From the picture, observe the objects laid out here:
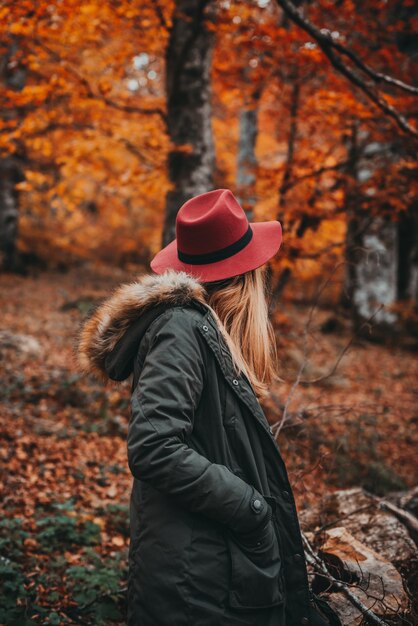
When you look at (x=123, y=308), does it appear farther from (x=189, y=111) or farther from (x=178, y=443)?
(x=189, y=111)

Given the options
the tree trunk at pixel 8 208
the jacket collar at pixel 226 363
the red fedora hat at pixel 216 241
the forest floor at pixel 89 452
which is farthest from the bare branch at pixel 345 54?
the tree trunk at pixel 8 208

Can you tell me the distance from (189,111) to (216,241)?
15.6 feet

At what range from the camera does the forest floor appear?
3.06 meters

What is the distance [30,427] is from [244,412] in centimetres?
416

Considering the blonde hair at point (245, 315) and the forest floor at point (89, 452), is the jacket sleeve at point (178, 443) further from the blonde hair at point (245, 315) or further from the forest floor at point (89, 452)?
the forest floor at point (89, 452)

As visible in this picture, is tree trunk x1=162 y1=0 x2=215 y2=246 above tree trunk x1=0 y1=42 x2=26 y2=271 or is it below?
above

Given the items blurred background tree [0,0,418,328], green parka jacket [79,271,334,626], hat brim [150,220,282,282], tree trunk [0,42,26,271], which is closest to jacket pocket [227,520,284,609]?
green parka jacket [79,271,334,626]

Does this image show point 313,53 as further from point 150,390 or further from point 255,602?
point 255,602

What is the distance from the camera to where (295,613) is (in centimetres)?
196

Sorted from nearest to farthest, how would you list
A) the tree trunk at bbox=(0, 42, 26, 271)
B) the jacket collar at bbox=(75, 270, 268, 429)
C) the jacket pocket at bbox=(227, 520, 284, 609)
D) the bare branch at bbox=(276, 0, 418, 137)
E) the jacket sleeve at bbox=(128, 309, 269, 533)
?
the jacket sleeve at bbox=(128, 309, 269, 533) < the jacket pocket at bbox=(227, 520, 284, 609) < the jacket collar at bbox=(75, 270, 268, 429) < the bare branch at bbox=(276, 0, 418, 137) < the tree trunk at bbox=(0, 42, 26, 271)

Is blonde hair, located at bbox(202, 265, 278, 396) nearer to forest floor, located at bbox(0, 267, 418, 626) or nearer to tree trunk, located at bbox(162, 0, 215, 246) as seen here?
forest floor, located at bbox(0, 267, 418, 626)

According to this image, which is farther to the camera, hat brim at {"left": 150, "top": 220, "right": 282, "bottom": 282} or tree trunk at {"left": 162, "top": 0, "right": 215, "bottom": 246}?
tree trunk at {"left": 162, "top": 0, "right": 215, "bottom": 246}

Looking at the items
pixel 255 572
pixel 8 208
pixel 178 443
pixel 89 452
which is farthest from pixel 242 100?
pixel 255 572

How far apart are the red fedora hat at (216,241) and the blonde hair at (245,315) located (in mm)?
86
